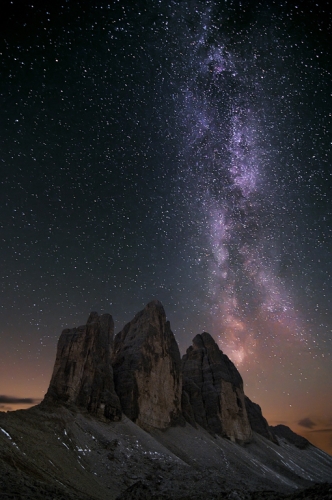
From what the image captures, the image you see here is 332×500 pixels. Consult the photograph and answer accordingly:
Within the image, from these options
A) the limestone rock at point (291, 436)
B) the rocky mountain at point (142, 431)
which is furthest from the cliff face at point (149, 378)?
the limestone rock at point (291, 436)

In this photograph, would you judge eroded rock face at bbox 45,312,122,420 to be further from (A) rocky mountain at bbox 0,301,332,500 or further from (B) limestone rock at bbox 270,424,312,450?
(B) limestone rock at bbox 270,424,312,450

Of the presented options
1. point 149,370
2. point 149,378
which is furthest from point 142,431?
point 149,370

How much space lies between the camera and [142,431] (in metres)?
57.4

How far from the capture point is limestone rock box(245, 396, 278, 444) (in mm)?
107625

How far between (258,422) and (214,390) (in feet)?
99.3

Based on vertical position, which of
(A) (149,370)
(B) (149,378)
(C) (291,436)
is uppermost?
(A) (149,370)

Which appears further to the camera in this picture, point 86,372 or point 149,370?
point 149,370

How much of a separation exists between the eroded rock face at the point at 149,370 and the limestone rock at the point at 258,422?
144 feet

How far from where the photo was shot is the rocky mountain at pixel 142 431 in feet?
96.1

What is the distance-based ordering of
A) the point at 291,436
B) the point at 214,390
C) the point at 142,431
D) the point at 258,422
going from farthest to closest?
the point at 291,436, the point at 258,422, the point at 214,390, the point at 142,431

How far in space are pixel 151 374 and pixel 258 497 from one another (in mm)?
61553

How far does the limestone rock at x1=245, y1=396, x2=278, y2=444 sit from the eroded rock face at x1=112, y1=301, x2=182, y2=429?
144 ft

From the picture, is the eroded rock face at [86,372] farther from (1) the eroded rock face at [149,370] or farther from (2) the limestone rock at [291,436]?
(2) the limestone rock at [291,436]

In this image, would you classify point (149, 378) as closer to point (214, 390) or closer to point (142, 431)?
point (142, 431)
